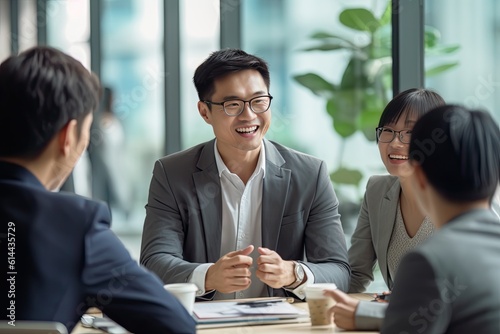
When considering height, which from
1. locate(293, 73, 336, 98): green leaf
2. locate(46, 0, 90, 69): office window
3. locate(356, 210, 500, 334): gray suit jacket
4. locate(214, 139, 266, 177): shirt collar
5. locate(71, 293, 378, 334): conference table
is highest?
locate(46, 0, 90, 69): office window

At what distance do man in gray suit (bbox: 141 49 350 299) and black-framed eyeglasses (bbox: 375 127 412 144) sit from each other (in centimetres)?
28

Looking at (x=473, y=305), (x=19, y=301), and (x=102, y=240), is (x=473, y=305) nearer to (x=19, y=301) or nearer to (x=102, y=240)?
(x=102, y=240)

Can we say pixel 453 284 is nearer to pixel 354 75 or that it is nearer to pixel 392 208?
pixel 392 208

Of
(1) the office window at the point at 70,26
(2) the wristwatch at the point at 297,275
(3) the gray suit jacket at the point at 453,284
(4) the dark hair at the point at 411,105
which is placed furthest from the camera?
(1) the office window at the point at 70,26

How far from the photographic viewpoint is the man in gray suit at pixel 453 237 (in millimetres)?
1528

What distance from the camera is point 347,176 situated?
457 cm

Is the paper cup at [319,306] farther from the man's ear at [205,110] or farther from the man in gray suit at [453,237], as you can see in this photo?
the man's ear at [205,110]

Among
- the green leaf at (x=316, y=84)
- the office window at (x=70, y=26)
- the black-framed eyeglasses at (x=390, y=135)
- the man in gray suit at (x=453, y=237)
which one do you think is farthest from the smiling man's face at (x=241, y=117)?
the office window at (x=70, y=26)

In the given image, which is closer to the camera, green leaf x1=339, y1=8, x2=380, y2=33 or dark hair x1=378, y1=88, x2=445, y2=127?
dark hair x1=378, y1=88, x2=445, y2=127

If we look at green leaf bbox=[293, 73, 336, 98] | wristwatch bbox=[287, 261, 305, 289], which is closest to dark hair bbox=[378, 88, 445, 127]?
wristwatch bbox=[287, 261, 305, 289]

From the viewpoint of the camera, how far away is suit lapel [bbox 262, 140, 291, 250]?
2.86m

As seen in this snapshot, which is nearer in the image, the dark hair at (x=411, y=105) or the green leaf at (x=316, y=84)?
the dark hair at (x=411, y=105)

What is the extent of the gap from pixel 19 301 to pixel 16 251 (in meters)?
→ 0.10

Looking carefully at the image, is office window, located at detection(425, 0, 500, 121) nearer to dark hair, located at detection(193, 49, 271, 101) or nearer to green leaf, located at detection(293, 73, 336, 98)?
green leaf, located at detection(293, 73, 336, 98)
